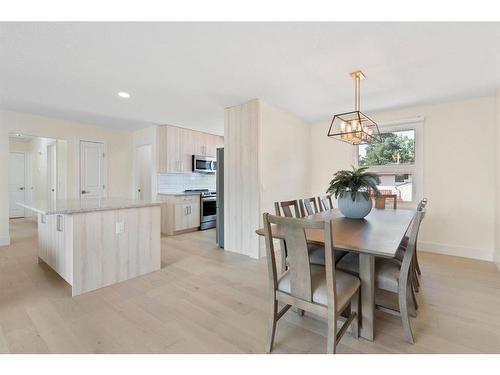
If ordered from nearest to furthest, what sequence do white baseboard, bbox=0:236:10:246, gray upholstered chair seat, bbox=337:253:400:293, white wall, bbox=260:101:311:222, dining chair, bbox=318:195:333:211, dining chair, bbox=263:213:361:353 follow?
dining chair, bbox=263:213:361:353 < gray upholstered chair seat, bbox=337:253:400:293 < dining chair, bbox=318:195:333:211 < white wall, bbox=260:101:311:222 < white baseboard, bbox=0:236:10:246

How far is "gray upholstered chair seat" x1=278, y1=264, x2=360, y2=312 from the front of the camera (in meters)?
1.47

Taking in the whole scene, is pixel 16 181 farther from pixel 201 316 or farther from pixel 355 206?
pixel 355 206

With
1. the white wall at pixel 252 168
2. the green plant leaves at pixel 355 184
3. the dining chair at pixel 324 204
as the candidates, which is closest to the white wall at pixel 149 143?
the white wall at pixel 252 168

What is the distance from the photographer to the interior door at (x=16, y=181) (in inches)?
266

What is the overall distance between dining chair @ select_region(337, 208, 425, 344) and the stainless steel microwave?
14.0 ft

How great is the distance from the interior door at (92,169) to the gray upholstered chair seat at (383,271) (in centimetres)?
530

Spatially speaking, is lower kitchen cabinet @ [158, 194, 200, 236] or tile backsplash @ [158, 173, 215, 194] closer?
lower kitchen cabinet @ [158, 194, 200, 236]

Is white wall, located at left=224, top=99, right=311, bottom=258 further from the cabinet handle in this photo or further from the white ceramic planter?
the cabinet handle

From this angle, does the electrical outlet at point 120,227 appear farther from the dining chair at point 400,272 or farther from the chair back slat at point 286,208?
the dining chair at point 400,272

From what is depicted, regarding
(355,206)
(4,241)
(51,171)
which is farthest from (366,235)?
(51,171)

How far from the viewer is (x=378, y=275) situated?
184 cm

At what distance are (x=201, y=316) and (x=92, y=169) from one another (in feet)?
15.4

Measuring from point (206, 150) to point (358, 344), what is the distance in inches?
201

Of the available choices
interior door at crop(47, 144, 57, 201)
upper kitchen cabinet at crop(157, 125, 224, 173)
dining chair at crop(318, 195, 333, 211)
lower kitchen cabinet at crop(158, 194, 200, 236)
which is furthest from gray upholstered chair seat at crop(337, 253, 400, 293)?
interior door at crop(47, 144, 57, 201)
